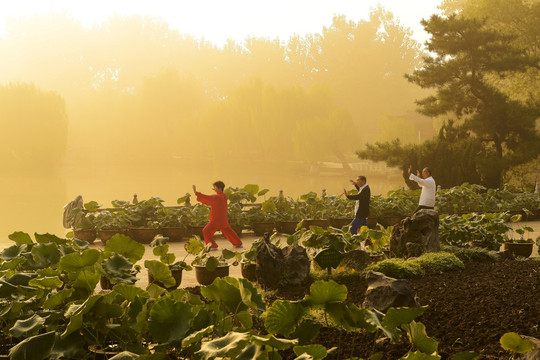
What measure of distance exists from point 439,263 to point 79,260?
487 cm

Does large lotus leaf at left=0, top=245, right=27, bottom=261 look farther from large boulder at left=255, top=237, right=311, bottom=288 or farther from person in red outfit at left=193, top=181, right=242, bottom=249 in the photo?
person in red outfit at left=193, top=181, right=242, bottom=249

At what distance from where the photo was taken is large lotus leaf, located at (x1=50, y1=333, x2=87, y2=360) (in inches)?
146

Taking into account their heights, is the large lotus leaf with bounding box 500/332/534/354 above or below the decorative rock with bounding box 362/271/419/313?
above

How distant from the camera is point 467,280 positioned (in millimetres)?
7316

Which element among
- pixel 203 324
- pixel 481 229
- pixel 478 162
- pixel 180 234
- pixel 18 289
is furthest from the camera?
pixel 478 162

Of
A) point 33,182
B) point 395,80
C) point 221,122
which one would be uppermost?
point 395,80

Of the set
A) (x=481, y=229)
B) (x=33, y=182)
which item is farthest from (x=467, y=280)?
(x=33, y=182)

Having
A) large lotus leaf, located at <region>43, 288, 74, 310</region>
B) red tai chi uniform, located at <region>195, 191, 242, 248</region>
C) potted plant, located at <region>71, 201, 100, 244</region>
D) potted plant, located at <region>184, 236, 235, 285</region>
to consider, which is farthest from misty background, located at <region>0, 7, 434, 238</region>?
large lotus leaf, located at <region>43, 288, 74, 310</region>

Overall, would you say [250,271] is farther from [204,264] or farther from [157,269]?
[157,269]

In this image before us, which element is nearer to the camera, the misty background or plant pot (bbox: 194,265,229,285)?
plant pot (bbox: 194,265,229,285)

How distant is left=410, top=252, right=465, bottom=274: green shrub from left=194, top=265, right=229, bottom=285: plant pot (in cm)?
231

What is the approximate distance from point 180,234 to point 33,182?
35.9m

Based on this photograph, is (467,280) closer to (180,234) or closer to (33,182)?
(180,234)

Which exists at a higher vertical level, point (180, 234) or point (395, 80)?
point (395, 80)
